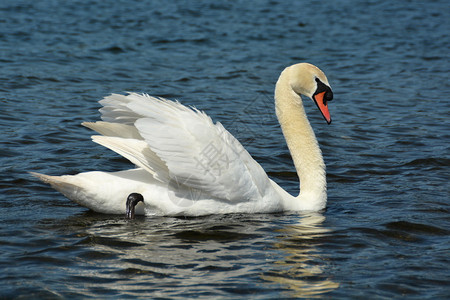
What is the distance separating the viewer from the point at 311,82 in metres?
7.75

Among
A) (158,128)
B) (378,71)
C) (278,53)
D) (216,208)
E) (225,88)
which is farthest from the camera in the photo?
(278,53)

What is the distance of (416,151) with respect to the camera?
9828 mm

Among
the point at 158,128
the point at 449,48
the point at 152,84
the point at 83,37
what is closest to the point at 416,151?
the point at 158,128

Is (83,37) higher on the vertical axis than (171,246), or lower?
higher

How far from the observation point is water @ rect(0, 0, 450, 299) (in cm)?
563

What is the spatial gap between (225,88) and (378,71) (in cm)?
376

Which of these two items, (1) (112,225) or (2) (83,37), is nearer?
(1) (112,225)

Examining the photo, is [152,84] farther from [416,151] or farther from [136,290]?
[136,290]

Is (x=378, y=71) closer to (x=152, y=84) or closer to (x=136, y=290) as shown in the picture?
(x=152, y=84)

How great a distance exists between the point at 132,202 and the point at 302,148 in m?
2.10

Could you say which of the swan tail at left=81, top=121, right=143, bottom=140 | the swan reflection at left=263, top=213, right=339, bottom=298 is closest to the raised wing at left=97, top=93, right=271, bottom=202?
the swan tail at left=81, top=121, right=143, bottom=140

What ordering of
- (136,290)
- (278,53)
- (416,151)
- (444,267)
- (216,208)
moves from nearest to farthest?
(136,290) < (444,267) < (216,208) < (416,151) < (278,53)

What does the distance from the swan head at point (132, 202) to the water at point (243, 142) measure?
0.38 feet

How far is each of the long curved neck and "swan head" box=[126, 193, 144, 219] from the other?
67.8 inches
